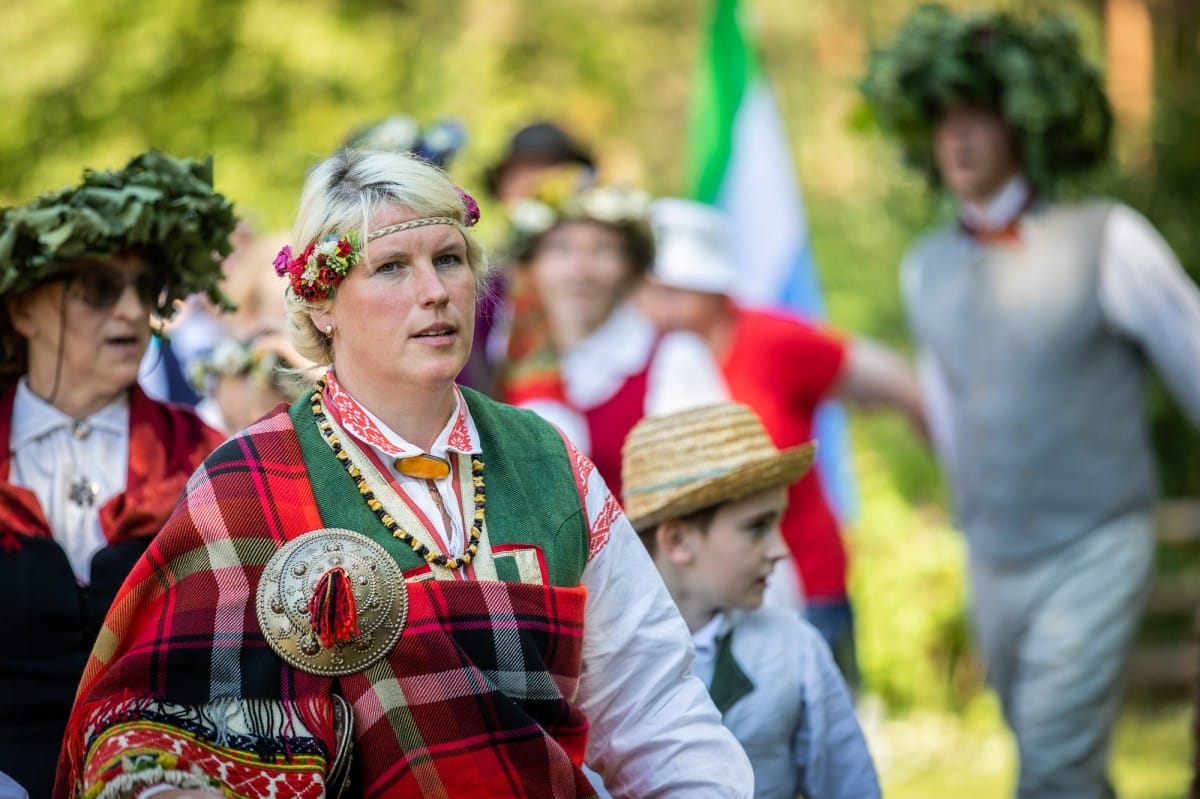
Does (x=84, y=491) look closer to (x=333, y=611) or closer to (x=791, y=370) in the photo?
(x=333, y=611)

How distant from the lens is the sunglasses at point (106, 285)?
461 centimetres

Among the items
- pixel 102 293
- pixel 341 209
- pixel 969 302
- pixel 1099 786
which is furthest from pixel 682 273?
pixel 341 209

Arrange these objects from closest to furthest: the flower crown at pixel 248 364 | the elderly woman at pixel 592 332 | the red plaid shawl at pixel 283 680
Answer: the red plaid shawl at pixel 283 680 → the flower crown at pixel 248 364 → the elderly woman at pixel 592 332

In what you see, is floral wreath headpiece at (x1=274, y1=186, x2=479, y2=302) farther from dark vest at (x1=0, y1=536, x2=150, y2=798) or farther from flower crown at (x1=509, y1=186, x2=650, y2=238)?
flower crown at (x1=509, y1=186, x2=650, y2=238)

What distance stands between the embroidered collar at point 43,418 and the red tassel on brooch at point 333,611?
1.64 meters

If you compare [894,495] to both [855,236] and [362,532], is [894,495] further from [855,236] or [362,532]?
[362,532]

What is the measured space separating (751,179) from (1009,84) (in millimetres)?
2968

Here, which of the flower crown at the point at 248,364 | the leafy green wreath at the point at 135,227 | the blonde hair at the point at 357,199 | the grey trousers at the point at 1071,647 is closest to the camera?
the blonde hair at the point at 357,199

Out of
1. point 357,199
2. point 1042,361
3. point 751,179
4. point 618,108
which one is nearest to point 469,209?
point 357,199

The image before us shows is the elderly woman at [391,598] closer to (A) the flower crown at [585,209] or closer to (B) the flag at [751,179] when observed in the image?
(A) the flower crown at [585,209]

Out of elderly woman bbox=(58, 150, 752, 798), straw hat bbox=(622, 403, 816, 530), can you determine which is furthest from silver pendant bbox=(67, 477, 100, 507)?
straw hat bbox=(622, 403, 816, 530)

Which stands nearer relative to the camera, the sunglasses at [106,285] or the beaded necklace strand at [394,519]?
the beaded necklace strand at [394,519]

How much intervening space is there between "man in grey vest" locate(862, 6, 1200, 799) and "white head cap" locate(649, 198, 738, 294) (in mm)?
940

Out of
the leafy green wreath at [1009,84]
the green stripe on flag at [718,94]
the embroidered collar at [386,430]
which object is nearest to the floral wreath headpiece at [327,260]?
the embroidered collar at [386,430]
